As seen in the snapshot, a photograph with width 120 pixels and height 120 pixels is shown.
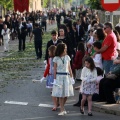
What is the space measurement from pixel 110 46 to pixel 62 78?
8.13 ft

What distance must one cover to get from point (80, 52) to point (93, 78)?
17.7ft

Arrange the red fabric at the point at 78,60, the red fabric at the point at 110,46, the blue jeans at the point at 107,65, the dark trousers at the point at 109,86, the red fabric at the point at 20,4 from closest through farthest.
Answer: the dark trousers at the point at 109,86 < the red fabric at the point at 110,46 < the blue jeans at the point at 107,65 < the red fabric at the point at 78,60 < the red fabric at the point at 20,4

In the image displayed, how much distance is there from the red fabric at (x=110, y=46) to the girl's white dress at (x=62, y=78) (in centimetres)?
216

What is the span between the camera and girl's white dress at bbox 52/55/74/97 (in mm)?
11852

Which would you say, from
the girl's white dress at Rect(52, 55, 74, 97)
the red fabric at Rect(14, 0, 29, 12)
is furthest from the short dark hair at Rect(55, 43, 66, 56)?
the red fabric at Rect(14, 0, 29, 12)

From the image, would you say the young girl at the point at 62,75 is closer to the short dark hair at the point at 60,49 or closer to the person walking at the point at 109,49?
the short dark hair at the point at 60,49

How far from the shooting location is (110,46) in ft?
45.6

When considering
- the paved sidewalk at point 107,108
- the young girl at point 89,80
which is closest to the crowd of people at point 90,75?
the young girl at point 89,80

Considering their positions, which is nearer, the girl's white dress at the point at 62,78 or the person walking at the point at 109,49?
the girl's white dress at the point at 62,78

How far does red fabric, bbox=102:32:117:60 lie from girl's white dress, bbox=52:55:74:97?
2.16 m

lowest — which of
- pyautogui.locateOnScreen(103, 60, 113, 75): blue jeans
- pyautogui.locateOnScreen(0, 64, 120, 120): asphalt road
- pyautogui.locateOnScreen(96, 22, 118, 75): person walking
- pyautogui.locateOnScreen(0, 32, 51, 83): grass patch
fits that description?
pyautogui.locateOnScreen(0, 32, 51, 83): grass patch

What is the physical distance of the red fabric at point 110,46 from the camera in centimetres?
1376

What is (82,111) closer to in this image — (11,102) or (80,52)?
(11,102)

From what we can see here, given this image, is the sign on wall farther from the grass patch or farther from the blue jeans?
the grass patch
